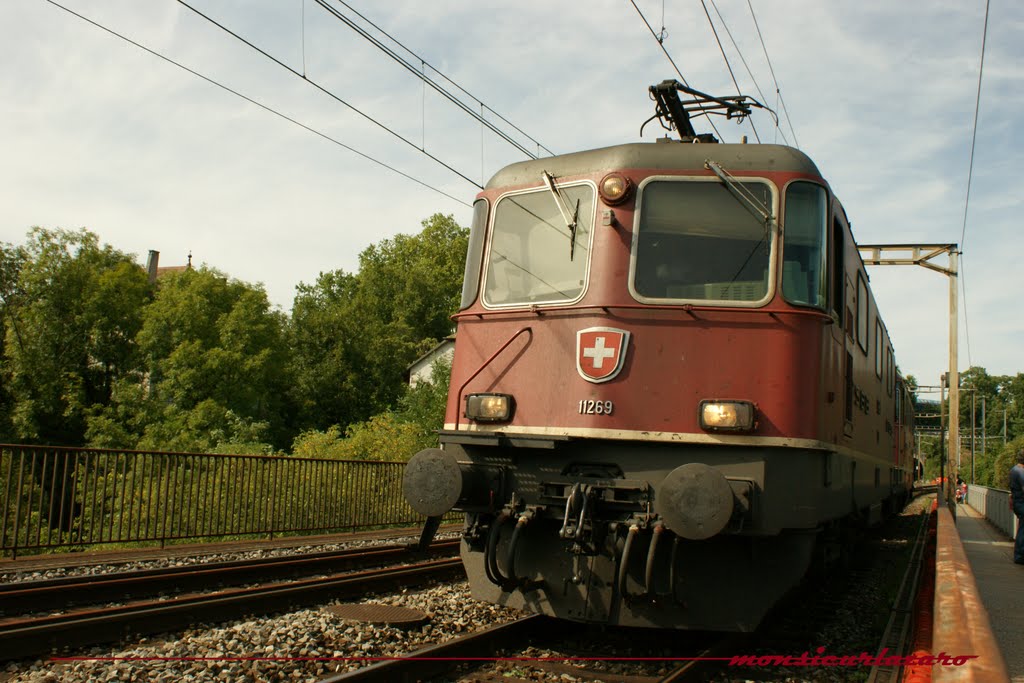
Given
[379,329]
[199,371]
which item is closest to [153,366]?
[199,371]

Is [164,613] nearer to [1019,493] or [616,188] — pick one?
[616,188]

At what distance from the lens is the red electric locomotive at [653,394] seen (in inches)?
217

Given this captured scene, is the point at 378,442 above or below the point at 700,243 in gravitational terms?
below

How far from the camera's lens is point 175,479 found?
427 inches

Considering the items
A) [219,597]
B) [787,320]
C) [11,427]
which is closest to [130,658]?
[219,597]

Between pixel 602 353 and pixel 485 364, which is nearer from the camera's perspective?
pixel 602 353

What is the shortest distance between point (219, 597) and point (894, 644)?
505 cm

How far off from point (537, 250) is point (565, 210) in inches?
14.7

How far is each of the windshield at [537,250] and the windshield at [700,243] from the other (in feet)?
1.43

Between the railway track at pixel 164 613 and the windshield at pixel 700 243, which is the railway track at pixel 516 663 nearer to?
the railway track at pixel 164 613

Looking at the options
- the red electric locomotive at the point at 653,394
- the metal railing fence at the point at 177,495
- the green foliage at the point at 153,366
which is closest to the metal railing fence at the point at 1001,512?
the red electric locomotive at the point at 653,394

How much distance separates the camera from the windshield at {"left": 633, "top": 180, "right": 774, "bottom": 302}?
5.95m

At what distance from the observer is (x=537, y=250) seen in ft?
21.8

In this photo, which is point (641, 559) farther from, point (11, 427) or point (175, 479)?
point (11, 427)
